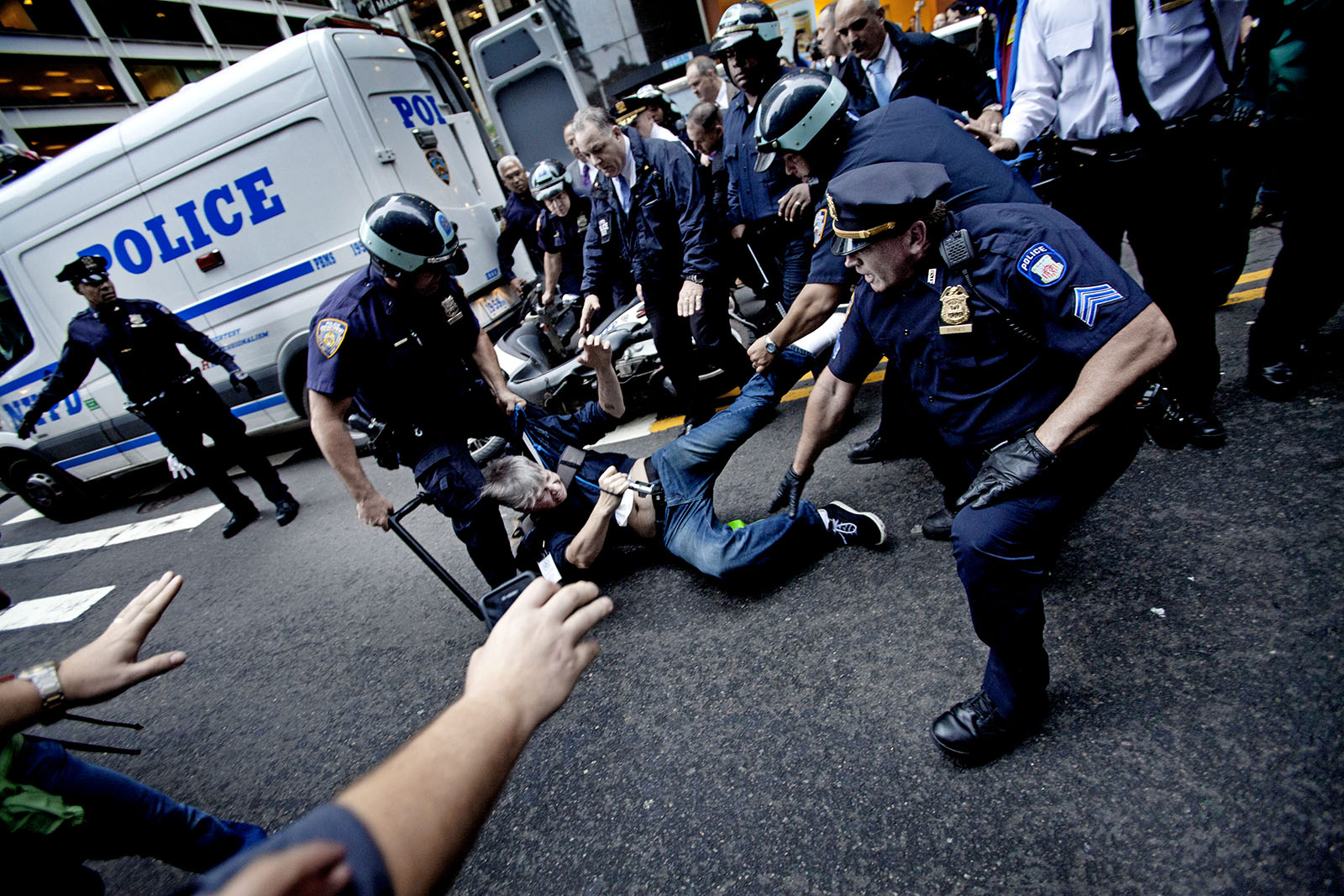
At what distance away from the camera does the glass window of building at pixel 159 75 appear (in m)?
19.8

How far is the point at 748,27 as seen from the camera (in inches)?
118

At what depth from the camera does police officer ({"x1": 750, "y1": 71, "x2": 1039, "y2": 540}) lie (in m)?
2.04

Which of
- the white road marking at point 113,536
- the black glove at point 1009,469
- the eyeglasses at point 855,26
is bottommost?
the white road marking at point 113,536

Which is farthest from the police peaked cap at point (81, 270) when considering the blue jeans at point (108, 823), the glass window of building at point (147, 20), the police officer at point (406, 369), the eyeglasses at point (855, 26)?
the glass window of building at point (147, 20)

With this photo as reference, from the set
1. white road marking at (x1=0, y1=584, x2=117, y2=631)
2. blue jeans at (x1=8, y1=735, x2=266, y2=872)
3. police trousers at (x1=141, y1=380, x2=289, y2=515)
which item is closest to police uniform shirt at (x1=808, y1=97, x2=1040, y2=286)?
blue jeans at (x1=8, y1=735, x2=266, y2=872)

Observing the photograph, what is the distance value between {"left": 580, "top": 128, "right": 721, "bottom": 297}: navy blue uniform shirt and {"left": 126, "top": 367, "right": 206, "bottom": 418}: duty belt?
3177mm

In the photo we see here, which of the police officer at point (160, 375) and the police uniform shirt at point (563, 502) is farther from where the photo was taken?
the police officer at point (160, 375)

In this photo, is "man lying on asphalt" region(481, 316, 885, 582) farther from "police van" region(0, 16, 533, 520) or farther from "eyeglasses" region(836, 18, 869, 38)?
"police van" region(0, 16, 533, 520)

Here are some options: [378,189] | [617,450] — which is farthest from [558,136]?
[617,450]

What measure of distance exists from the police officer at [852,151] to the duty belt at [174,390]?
423 centimetres

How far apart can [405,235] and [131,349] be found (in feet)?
10.4

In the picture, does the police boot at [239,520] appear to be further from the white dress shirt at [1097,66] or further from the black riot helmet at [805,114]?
the white dress shirt at [1097,66]

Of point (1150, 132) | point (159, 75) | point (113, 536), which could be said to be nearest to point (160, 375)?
point (113, 536)

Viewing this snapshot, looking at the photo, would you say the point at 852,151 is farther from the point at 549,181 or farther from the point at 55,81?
the point at 55,81
